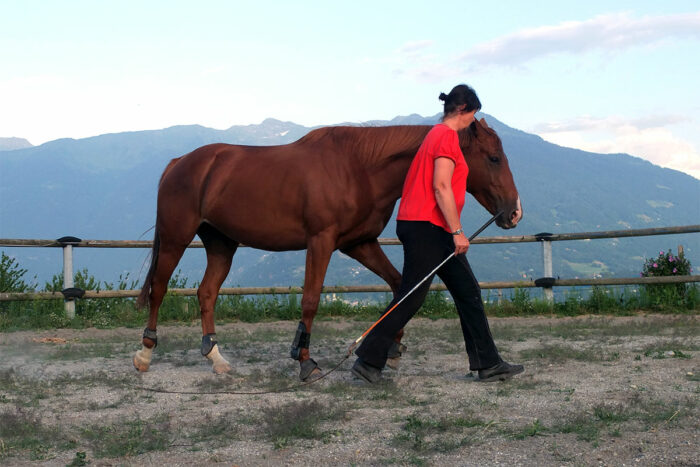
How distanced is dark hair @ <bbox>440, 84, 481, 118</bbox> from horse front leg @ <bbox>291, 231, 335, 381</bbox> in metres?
1.30

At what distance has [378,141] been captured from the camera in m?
5.48

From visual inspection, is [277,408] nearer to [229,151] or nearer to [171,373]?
[171,373]

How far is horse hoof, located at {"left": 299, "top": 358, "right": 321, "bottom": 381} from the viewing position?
17.1 ft

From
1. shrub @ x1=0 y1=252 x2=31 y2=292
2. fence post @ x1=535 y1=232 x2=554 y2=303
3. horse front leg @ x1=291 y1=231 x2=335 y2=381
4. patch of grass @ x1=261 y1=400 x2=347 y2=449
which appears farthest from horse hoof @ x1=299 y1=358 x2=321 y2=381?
shrub @ x1=0 y1=252 x2=31 y2=292

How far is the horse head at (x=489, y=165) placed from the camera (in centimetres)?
519

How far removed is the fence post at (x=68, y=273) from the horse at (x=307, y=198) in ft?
13.7

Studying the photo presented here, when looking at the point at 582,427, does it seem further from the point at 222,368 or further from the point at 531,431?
the point at 222,368

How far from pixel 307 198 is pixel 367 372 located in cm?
140

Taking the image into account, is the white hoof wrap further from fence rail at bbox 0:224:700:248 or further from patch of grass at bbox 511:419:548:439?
fence rail at bbox 0:224:700:248

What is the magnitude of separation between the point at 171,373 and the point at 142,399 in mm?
1014

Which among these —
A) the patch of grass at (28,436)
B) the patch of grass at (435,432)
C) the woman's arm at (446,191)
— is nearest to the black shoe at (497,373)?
the woman's arm at (446,191)

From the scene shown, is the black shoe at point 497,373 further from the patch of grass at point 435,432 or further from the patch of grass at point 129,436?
the patch of grass at point 129,436

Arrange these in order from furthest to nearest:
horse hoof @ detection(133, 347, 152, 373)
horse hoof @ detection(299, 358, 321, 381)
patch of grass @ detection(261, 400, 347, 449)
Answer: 1. horse hoof @ detection(133, 347, 152, 373)
2. horse hoof @ detection(299, 358, 321, 381)
3. patch of grass @ detection(261, 400, 347, 449)

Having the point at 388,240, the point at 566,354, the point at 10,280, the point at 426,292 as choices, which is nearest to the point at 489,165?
the point at 426,292
